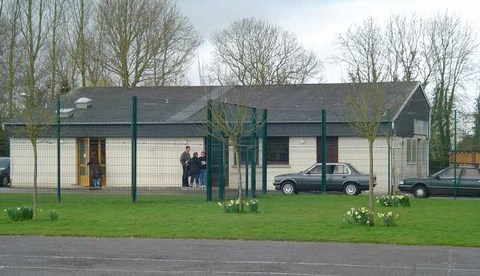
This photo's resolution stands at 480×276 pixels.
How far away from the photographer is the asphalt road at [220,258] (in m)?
11.0

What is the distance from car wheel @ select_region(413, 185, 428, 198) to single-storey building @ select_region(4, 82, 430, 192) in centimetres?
166

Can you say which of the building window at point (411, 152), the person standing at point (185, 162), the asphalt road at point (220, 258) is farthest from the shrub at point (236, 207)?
the building window at point (411, 152)

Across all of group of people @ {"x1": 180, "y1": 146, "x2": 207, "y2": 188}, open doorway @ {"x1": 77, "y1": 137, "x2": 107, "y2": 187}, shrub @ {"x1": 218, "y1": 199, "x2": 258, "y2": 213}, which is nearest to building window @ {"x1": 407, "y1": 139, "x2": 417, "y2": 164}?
group of people @ {"x1": 180, "y1": 146, "x2": 207, "y2": 188}

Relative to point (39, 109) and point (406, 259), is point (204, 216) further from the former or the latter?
point (406, 259)

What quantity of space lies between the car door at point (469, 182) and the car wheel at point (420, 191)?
3.98 feet

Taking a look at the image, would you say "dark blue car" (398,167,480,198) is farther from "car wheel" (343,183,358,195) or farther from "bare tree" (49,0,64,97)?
"bare tree" (49,0,64,97)

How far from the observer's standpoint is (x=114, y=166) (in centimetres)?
3212

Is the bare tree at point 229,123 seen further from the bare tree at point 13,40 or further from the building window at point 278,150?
the bare tree at point 13,40

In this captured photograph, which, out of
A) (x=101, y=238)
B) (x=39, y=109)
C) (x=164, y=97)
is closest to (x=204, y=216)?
(x=101, y=238)

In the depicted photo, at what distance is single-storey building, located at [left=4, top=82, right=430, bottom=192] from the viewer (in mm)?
32062

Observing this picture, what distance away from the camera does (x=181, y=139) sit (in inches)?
1347

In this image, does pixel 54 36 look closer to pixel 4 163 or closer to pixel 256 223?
pixel 4 163

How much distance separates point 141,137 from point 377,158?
1025 centimetres

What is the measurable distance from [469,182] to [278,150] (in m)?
9.60
